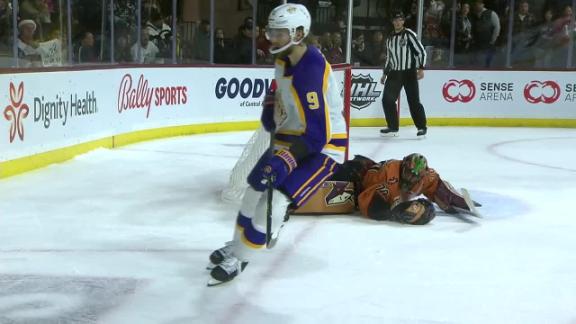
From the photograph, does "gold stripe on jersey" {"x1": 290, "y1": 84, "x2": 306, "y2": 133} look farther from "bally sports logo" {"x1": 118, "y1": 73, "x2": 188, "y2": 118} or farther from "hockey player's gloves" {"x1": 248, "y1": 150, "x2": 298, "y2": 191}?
"bally sports logo" {"x1": 118, "y1": 73, "x2": 188, "y2": 118}

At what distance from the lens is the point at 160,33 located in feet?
27.5

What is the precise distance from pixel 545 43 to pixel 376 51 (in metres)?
2.45

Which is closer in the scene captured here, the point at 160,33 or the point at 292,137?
the point at 292,137

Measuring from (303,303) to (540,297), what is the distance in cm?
90

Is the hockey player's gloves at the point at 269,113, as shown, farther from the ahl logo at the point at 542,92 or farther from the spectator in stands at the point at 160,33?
the ahl logo at the point at 542,92

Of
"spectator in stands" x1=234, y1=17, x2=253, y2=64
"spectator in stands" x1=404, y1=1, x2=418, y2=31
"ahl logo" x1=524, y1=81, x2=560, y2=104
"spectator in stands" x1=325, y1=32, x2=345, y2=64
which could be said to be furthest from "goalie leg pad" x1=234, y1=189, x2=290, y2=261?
"ahl logo" x1=524, y1=81, x2=560, y2=104

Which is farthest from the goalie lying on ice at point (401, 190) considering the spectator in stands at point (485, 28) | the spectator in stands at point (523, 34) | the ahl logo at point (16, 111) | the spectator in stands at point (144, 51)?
the spectator in stands at point (523, 34)

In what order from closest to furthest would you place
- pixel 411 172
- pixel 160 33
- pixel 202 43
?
pixel 411 172 → pixel 160 33 → pixel 202 43

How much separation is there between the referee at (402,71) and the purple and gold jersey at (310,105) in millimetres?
5438

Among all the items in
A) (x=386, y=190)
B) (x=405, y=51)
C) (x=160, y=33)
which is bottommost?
(x=386, y=190)

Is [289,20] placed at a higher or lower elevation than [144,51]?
higher

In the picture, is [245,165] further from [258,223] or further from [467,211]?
[258,223]

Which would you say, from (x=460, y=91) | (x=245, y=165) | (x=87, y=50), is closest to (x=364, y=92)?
(x=460, y=91)

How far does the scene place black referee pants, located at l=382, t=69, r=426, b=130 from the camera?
324 inches
